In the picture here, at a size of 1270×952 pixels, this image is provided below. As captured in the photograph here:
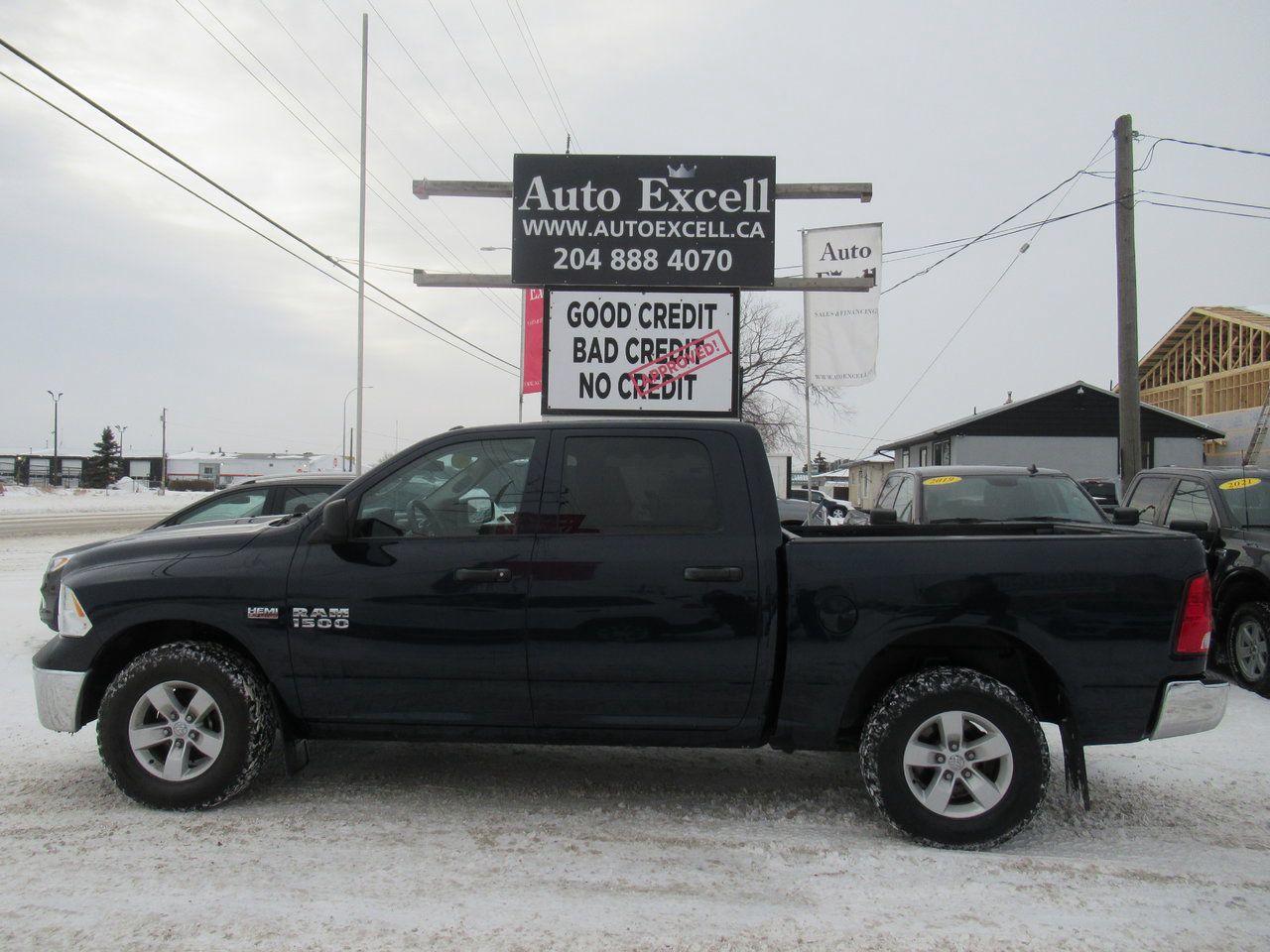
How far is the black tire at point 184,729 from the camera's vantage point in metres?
4.33

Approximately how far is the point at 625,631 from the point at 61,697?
107 inches

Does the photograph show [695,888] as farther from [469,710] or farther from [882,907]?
[469,710]

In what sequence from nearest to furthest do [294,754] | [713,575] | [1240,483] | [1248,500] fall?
[713,575], [294,754], [1248,500], [1240,483]

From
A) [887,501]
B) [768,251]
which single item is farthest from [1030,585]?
[887,501]

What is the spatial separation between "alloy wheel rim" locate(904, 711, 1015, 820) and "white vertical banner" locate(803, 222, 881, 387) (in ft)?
33.6

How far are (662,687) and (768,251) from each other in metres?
5.21

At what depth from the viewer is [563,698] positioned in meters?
4.27

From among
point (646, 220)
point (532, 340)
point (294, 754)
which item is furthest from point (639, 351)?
point (532, 340)

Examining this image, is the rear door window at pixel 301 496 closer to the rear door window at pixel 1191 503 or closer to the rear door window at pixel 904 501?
the rear door window at pixel 904 501

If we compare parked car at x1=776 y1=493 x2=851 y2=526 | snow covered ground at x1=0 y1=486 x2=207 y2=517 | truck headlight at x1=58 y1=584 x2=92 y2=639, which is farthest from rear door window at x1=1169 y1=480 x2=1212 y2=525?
snow covered ground at x1=0 y1=486 x2=207 y2=517

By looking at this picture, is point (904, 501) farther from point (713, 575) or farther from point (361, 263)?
point (361, 263)

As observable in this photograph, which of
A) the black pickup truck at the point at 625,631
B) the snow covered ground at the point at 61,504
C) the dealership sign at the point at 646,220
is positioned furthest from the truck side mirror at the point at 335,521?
the snow covered ground at the point at 61,504

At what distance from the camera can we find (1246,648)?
7.31m

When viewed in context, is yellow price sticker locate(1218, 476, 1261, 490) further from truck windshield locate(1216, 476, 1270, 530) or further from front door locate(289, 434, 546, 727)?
front door locate(289, 434, 546, 727)
